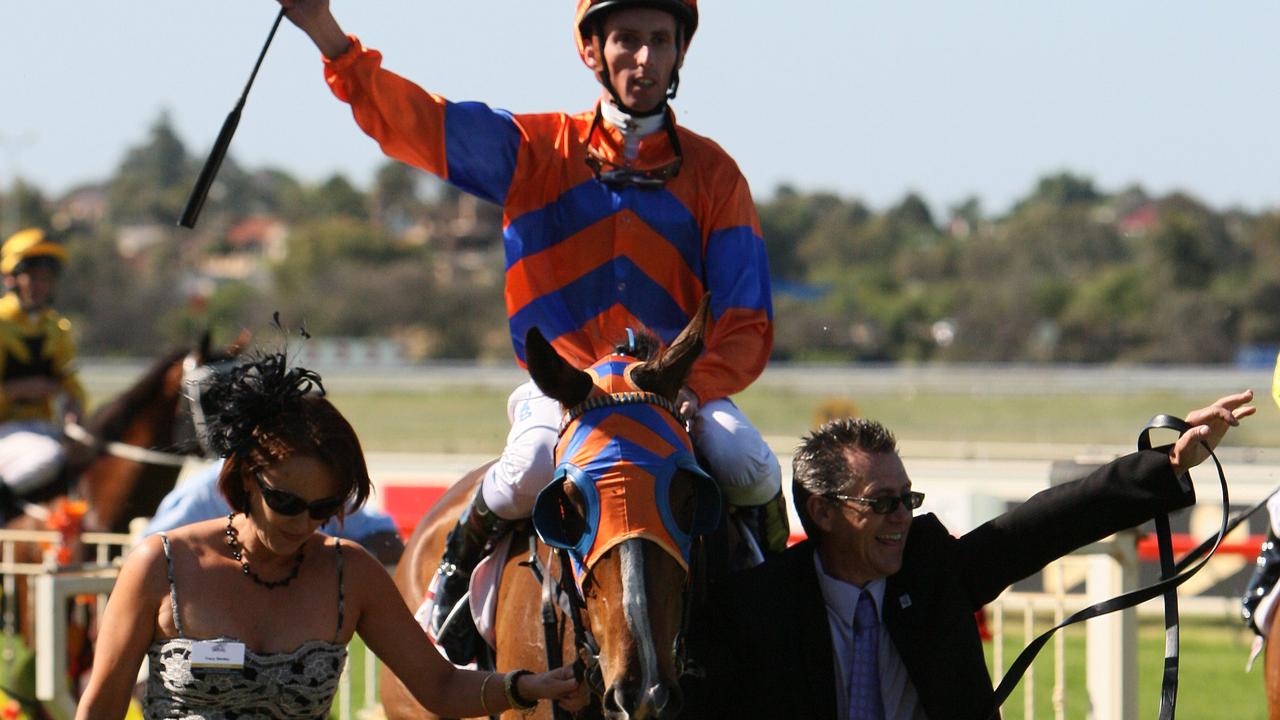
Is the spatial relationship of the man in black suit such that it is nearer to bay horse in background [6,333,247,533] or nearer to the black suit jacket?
the black suit jacket

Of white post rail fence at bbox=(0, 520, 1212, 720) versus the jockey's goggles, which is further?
white post rail fence at bbox=(0, 520, 1212, 720)

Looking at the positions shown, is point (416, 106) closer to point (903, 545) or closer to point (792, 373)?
point (903, 545)

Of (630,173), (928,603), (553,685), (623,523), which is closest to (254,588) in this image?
(553,685)

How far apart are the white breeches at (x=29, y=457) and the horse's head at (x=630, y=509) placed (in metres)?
6.07

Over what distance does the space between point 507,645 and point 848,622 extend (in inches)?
30.2

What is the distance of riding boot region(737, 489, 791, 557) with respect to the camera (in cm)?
373

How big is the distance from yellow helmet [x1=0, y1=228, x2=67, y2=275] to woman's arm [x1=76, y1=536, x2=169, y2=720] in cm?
638

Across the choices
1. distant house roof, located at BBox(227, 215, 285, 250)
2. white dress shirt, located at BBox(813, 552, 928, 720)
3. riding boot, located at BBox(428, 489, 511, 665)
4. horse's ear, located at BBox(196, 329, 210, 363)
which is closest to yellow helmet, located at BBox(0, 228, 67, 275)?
horse's ear, located at BBox(196, 329, 210, 363)

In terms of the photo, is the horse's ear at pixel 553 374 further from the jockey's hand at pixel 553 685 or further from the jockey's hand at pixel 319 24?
the jockey's hand at pixel 319 24

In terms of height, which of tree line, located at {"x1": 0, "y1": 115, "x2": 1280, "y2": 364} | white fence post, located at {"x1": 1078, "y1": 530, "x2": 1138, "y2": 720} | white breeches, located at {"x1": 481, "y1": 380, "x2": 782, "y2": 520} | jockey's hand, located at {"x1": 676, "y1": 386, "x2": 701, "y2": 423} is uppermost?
tree line, located at {"x1": 0, "y1": 115, "x2": 1280, "y2": 364}

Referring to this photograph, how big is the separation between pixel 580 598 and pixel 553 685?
17 cm

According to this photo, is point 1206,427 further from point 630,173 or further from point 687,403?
point 630,173

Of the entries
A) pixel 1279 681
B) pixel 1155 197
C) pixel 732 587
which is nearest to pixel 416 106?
pixel 732 587

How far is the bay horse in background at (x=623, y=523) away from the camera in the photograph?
301 cm
